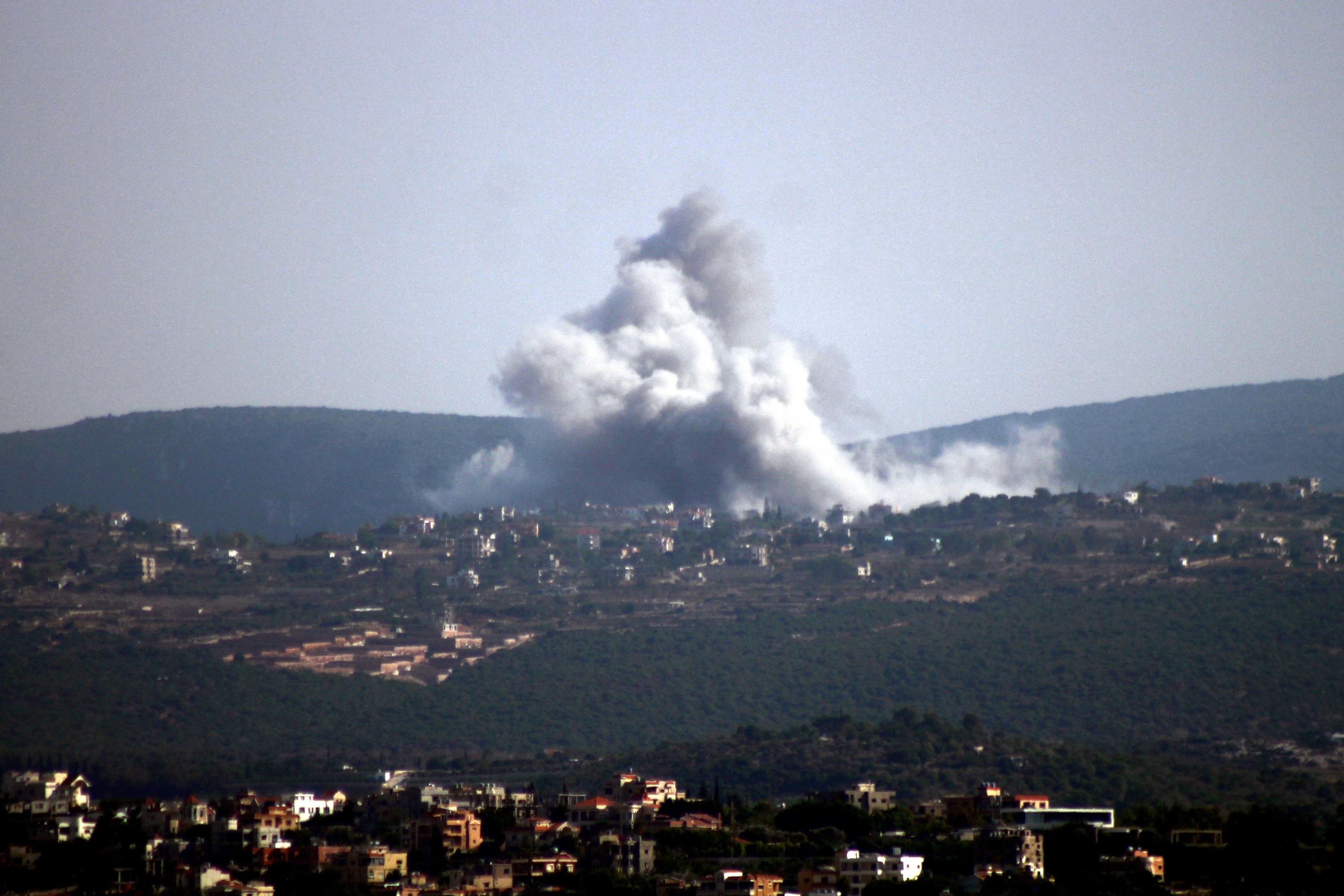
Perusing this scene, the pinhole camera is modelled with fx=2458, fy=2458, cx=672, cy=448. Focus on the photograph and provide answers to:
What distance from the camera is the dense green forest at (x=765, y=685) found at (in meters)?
89.2

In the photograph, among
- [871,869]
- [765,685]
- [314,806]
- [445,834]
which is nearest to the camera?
[871,869]

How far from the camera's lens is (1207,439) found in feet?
598

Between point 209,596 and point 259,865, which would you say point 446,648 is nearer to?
point 209,596

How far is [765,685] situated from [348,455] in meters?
83.9

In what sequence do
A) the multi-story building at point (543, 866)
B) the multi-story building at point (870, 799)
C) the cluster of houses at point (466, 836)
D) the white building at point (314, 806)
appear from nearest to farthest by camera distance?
the cluster of houses at point (466, 836) < the multi-story building at point (543, 866) < the multi-story building at point (870, 799) < the white building at point (314, 806)

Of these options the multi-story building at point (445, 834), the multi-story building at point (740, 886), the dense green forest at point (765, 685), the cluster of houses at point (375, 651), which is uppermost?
the cluster of houses at point (375, 651)

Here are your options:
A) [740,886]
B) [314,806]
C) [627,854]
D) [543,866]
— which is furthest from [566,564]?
[740,886]

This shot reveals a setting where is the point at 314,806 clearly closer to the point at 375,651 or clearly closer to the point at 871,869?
the point at 871,869

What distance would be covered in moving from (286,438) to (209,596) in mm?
61157

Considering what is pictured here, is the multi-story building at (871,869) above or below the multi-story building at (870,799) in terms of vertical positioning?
below

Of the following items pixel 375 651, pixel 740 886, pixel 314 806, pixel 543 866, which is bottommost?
pixel 740 886

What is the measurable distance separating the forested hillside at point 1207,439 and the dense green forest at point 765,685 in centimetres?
5471

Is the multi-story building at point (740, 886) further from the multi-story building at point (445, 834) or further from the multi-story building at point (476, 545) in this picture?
the multi-story building at point (476, 545)

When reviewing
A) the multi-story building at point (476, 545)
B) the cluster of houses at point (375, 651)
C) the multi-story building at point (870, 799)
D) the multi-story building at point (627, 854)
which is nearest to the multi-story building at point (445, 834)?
the multi-story building at point (627, 854)
